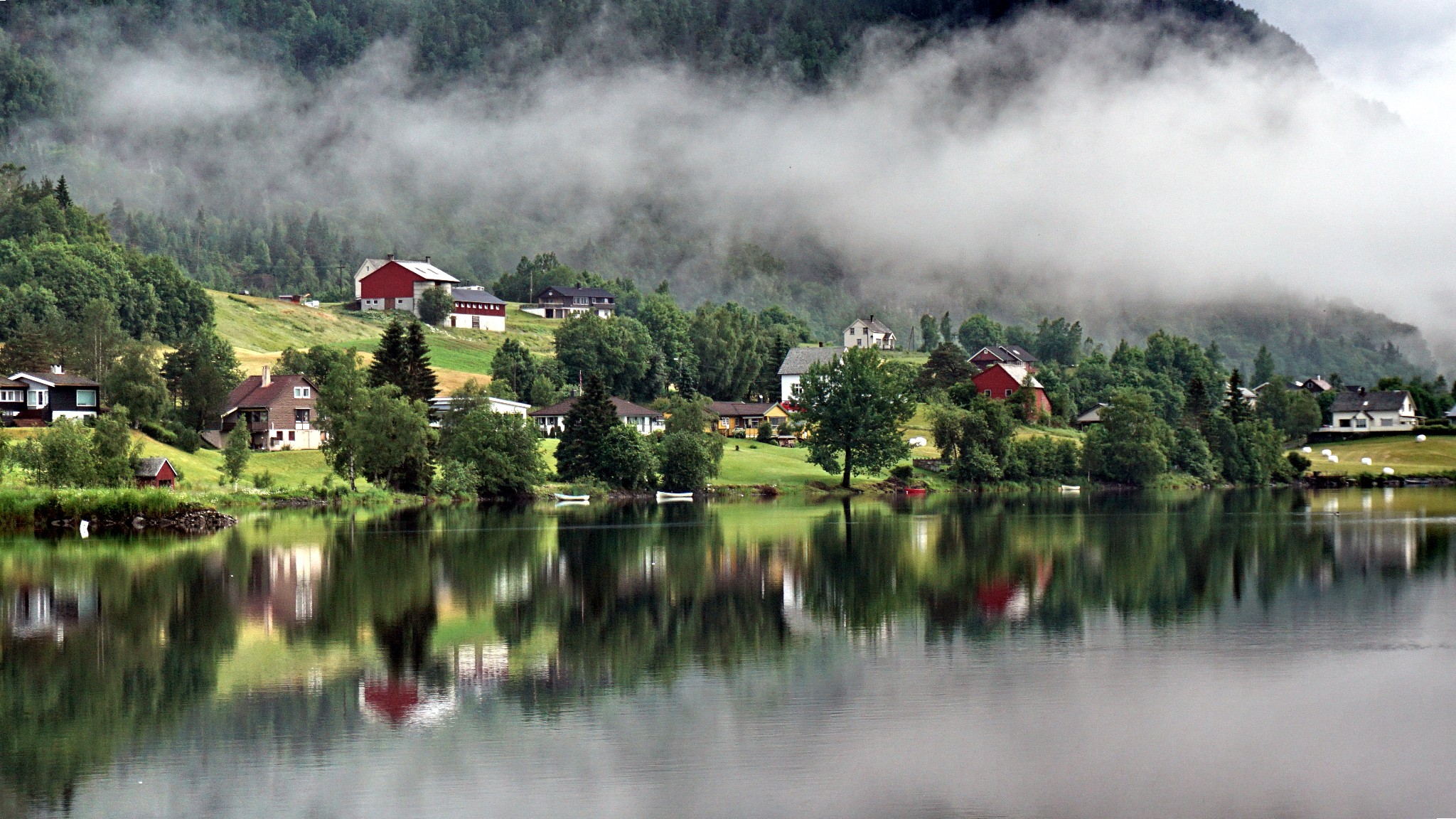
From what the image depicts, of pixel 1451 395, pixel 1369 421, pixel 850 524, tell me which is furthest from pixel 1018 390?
pixel 850 524

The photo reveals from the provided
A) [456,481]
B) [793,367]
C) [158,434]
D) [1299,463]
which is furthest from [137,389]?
[1299,463]

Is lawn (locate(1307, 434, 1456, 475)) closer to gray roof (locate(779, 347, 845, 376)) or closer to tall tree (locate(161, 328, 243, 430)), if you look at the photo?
gray roof (locate(779, 347, 845, 376))

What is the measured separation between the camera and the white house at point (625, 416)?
142625 mm

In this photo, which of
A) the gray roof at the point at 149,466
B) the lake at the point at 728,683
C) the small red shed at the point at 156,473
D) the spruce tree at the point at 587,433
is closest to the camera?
the lake at the point at 728,683

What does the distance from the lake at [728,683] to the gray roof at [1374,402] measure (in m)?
123

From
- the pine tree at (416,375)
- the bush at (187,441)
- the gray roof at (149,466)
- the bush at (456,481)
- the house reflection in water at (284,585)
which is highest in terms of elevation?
the pine tree at (416,375)

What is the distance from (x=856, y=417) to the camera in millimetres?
122125

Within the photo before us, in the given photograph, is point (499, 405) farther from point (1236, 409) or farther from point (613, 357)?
point (1236, 409)

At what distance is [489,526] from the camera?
76938 mm

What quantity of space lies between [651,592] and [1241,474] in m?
107

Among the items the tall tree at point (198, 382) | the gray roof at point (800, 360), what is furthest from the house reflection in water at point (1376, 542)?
the gray roof at point (800, 360)

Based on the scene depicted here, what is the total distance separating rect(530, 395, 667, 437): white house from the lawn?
2525 inches

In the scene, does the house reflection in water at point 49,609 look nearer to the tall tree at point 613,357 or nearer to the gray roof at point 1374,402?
the tall tree at point 613,357

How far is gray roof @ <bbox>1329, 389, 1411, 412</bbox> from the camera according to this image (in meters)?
173
